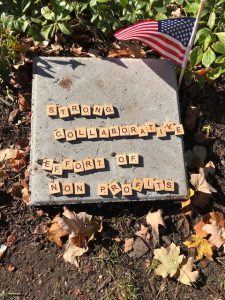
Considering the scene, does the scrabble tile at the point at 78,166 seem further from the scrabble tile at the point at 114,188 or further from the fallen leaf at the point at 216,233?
the fallen leaf at the point at 216,233

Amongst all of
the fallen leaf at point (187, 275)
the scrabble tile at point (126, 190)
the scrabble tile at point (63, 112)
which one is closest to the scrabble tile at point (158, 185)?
the scrabble tile at point (126, 190)

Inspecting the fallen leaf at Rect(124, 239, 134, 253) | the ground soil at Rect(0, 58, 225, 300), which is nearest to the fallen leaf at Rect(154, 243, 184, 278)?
the ground soil at Rect(0, 58, 225, 300)

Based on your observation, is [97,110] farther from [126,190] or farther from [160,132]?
[126,190]

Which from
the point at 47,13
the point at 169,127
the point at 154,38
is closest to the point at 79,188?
the point at 169,127

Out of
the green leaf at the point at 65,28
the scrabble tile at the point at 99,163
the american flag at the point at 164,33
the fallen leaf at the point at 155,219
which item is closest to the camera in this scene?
the american flag at the point at 164,33

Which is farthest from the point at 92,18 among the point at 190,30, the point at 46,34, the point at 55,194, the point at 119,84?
the point at 55,194

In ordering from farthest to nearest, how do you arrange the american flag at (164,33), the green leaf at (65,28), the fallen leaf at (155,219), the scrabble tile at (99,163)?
the green leaf at (65,28), the fallen leaf at (155,219), the scrabble tile at (99,163), the american flag at (164,33)

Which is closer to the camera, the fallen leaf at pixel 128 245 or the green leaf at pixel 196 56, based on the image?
the fallen leaf at pixel 128 245
